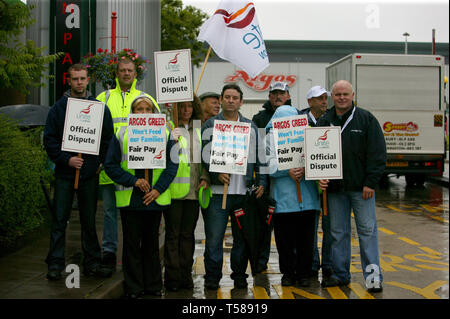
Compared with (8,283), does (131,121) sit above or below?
above

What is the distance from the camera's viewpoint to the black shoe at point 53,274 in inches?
226

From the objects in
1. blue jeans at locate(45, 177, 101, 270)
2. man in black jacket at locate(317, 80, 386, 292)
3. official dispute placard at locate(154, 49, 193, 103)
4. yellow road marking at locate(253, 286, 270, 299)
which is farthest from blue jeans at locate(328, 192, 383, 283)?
blue jeans at locate(45, 177, 101, 270)

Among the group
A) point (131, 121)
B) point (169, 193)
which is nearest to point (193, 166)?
point (169, 193)

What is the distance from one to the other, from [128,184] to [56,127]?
1079 millimetres

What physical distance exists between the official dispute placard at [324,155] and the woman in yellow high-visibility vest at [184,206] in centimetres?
109

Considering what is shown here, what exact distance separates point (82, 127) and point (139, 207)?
1015 mm

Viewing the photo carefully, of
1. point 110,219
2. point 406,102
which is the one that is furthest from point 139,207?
point 406,102

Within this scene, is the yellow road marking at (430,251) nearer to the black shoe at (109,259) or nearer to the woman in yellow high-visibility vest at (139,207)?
the woman in yellow high-visibility vest at (139,207)

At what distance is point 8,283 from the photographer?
18.5 ft

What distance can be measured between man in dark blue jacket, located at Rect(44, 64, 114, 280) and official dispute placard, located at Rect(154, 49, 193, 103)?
652mm

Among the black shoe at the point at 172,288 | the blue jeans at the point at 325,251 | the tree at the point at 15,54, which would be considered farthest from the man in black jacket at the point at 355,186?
the tree at the point at 15,54

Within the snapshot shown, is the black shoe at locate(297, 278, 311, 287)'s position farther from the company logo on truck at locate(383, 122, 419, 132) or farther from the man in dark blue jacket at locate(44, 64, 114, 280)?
the company logo on truck at locate(383, 122, 419, 132)

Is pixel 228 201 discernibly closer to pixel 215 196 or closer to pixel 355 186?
pixel 215 196
